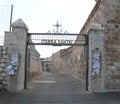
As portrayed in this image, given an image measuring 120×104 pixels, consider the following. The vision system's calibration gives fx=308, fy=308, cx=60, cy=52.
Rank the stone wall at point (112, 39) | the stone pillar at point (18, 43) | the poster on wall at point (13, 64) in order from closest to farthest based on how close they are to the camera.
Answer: the poster on wall at point (13, 64) < the stone pillar at point (18, 43) < the stone wall at point (112, 39)

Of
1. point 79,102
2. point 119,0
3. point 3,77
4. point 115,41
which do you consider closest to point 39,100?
point 79,102

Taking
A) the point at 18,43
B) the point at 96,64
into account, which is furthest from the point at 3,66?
the point at 96,64

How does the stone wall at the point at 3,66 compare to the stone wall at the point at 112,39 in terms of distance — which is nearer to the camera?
the stone wall at the point at 3,66

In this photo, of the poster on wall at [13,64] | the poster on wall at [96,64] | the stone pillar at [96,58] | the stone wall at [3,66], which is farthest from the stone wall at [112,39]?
the stone wall at [3,66]

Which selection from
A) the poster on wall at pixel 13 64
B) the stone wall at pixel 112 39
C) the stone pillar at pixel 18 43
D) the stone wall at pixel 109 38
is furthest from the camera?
the stone wall at pixel 112 39

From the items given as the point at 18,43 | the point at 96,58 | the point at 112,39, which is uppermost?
the point at 112,39

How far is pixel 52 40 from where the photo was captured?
1519 centimetres

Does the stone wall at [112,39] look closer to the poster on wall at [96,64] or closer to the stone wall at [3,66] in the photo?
the poster on wall at [96,64]

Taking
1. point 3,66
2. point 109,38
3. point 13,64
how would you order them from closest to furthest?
point 13,64 < point 3,66 < point 109,38

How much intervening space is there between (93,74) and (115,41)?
2.36m

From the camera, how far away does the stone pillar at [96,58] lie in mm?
13703

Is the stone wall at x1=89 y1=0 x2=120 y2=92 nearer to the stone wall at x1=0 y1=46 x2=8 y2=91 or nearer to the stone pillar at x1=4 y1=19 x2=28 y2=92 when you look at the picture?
the stone pillar at x1=4 y1=19 x2=28 y2=92

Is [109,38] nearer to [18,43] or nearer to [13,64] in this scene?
[18,43]

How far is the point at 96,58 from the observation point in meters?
13.8
